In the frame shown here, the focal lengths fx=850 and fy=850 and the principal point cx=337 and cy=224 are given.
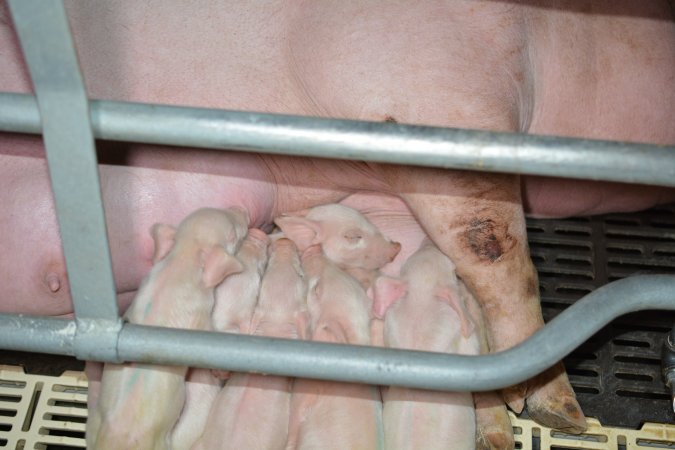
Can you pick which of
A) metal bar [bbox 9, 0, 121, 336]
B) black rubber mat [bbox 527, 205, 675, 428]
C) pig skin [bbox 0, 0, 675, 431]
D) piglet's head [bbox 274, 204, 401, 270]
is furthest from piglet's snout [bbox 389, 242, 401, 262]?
metal bar [bbox 9, 0, 121, 336]

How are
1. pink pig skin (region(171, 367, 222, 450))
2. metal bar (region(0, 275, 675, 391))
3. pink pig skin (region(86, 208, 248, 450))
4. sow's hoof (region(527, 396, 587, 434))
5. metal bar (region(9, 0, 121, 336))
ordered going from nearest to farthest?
1. metal bar (region(9, 0, 121, 336))
2. metal bar (region(0, 275, 675, 391))
3. pink pig skin (region(86, 208, 248, 450))
4. pink pig skin (region(171, 367, 222, 450))
5. sow's hoof (region(527, 396, 587, 434))

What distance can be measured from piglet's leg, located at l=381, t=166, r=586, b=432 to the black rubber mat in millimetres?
185

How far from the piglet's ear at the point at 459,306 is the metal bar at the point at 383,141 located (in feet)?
2.09

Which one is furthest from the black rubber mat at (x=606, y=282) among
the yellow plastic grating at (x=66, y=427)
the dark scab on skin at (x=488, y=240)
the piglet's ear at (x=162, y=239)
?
the piglet's ear at (x=162, y=239)

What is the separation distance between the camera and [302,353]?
3.47 feet

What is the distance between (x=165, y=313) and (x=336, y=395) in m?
0.33

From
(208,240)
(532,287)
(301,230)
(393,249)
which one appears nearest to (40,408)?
(208,240)

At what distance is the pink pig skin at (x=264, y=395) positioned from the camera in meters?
1.44

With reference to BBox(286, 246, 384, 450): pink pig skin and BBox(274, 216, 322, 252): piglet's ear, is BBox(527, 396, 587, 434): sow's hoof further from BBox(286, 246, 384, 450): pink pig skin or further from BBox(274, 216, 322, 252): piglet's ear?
BBox(274, 216, 322, 252): piglet's ear

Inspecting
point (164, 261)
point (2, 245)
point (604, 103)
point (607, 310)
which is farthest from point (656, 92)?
point (2, 245)

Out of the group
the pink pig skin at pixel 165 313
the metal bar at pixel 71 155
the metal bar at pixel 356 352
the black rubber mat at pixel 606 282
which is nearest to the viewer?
the metal bar at pixel 71 155

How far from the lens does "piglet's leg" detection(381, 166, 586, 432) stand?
5.34 feet

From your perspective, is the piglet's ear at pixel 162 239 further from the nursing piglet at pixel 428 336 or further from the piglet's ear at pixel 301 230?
the nursing piglet at pixel 428 336

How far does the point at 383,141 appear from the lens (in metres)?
0.94
